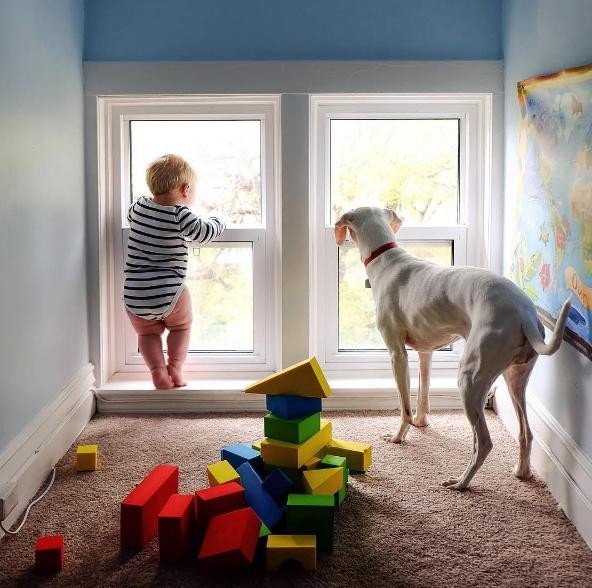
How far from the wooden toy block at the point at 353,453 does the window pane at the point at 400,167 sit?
4.05ft

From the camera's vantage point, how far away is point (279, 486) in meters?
1.99

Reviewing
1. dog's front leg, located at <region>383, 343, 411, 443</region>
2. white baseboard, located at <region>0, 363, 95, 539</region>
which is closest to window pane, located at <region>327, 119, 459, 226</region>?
dog's front leg, located at <region>383, 343, 411, 443</region>

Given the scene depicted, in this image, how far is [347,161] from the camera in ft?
10.5

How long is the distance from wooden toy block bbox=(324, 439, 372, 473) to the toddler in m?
1.02

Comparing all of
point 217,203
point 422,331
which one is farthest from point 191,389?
point 422,331

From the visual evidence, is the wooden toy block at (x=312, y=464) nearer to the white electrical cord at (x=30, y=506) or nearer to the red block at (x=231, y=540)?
the red block at (x=231, y=540)

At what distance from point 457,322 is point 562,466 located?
0.54 m

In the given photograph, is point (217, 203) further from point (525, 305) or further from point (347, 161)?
point (525, 305)

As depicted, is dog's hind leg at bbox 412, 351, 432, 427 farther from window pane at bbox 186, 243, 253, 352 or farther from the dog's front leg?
window pane at bbox 186, 243, 253, 352

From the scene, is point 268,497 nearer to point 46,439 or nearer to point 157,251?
point 46,439

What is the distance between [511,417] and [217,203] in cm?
160

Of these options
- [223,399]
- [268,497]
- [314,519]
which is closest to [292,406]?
[268,497]

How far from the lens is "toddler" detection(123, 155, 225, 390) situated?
2.92 metres

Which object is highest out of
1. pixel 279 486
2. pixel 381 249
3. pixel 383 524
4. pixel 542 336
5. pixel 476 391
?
pixel 381 249
